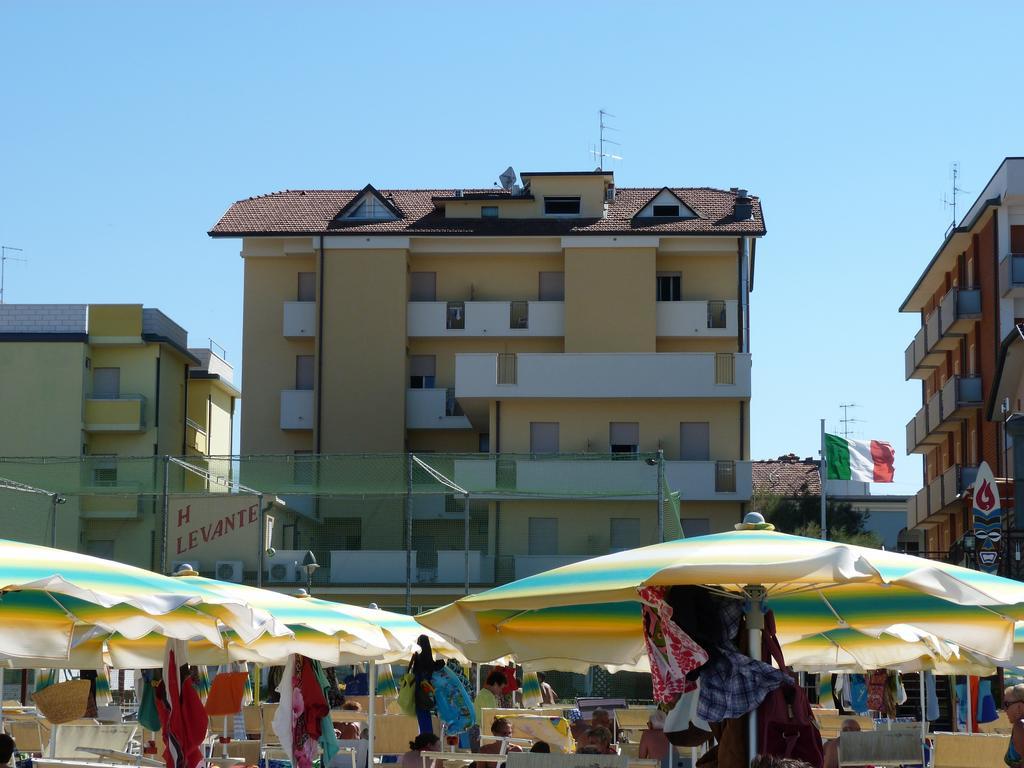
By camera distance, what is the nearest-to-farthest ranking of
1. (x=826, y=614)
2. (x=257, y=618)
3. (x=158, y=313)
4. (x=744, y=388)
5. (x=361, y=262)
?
(x=257, y=618) < (x=826, y=614) < (x=744, y=388) < (x=361, y=262) < (x=158, y=313)

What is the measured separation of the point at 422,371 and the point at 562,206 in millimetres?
7193

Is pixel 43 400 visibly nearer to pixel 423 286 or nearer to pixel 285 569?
pixel 423 286

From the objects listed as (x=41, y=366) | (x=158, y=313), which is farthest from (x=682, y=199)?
(x=41, y=366)

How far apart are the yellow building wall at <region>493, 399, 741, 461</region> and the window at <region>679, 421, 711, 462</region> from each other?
0.13m

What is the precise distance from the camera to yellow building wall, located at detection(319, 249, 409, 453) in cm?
5125

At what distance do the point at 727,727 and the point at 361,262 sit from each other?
43279 mm

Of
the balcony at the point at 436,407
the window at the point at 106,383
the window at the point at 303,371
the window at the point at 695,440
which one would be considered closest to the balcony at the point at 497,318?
the balcony at the point at 436,407

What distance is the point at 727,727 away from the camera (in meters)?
9.16

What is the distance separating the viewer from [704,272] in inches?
2044

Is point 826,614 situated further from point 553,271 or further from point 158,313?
point 158,313

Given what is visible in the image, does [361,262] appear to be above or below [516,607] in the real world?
above

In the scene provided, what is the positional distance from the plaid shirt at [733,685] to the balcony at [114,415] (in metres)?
47.1

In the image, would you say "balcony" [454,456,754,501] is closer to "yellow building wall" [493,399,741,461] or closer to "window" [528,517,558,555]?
"window" [528,517,558,555]

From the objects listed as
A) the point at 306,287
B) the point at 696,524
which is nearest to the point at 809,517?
the point at 696,524
